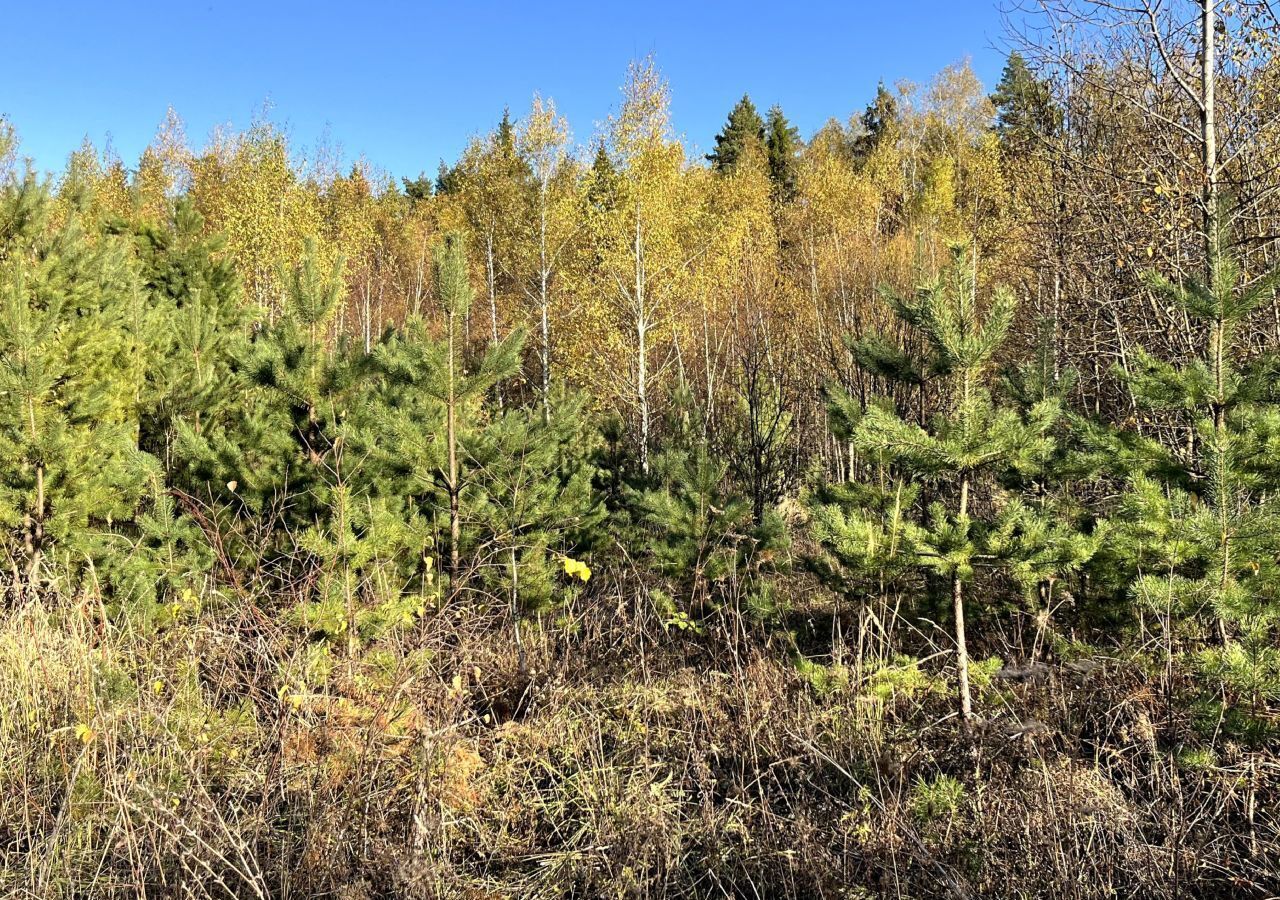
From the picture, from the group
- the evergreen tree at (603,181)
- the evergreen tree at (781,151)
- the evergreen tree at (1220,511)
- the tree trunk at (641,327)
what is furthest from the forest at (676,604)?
the evergreen tree at (781,151)

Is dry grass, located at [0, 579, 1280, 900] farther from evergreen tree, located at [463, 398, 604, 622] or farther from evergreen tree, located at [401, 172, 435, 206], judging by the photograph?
evergreen tree, located at [401, 172, 435, 206]

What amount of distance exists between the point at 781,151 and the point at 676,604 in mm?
34447

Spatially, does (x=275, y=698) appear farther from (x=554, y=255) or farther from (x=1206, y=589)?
(x=554, y=255)

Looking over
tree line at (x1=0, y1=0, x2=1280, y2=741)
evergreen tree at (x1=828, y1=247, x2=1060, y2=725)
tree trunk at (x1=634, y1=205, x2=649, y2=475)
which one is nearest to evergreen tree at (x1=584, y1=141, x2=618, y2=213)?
tree trunk at (x1=634, y1=205, x2=649, y2=475)

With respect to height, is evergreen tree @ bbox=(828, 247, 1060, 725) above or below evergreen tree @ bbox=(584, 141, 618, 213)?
below

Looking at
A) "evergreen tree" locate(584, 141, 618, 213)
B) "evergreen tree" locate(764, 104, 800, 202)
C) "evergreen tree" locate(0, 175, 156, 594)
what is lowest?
"evergreen tree" locate(0, 175, 156, 594)

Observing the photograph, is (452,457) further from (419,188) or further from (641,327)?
(419,188)

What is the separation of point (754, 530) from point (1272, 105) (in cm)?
592

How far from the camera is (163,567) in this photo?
17.7 ft

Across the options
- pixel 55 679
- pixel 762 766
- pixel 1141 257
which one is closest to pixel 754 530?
pixel 762 766

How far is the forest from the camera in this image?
2.86 metres

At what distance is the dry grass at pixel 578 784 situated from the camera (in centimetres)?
265

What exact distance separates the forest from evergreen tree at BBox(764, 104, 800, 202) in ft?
89.5

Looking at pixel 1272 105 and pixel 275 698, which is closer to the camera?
pixel 275 698
